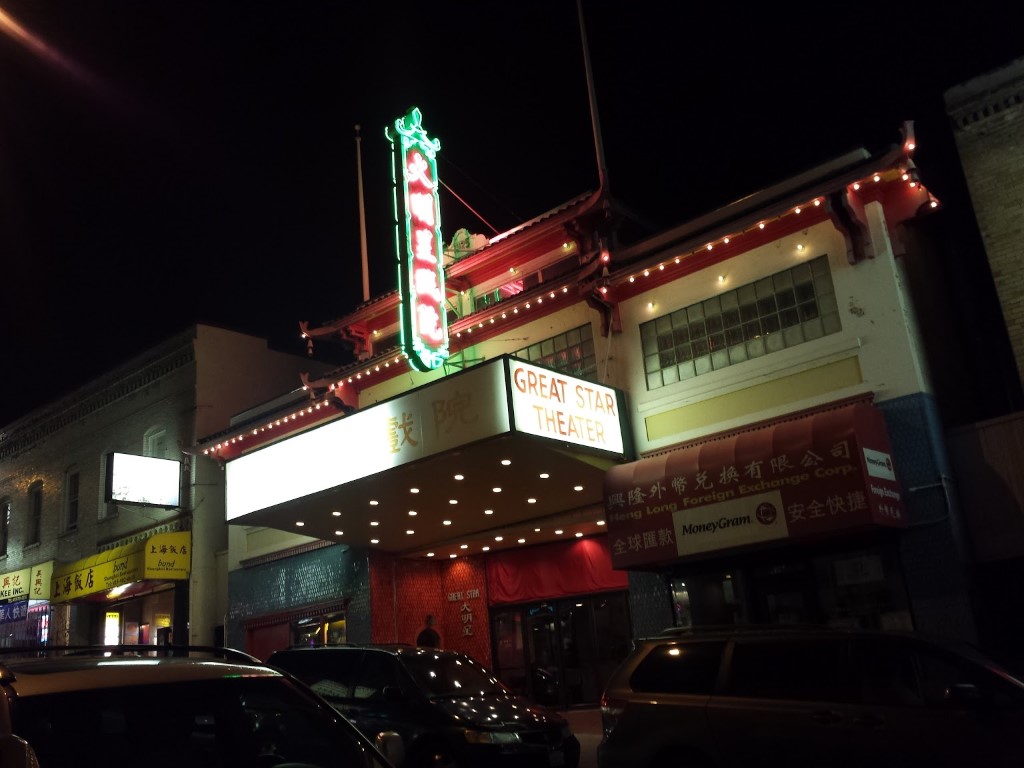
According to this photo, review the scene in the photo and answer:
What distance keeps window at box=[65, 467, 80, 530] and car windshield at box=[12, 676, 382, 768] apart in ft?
85.8

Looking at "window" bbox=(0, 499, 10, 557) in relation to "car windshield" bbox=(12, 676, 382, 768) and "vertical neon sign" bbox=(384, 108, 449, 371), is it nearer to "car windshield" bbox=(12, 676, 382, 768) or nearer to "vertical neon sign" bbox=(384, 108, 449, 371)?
"vertical neon sign" bbox=(384, 108, 449, 371)

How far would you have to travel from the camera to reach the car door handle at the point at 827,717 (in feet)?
24.0

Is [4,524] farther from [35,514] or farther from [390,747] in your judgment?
[390,747]

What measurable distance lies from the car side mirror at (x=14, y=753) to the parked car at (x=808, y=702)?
601 cm

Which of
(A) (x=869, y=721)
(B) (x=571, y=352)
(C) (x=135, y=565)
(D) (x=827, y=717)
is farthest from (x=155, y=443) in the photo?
(A) (x=869, y=721)

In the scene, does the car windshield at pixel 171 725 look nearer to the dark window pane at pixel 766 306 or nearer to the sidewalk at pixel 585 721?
the sidewalk at pixel 585 721

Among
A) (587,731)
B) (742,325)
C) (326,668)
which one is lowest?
(587,731)

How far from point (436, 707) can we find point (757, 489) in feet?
18.0

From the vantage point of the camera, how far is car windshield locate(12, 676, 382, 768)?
12.1 ft

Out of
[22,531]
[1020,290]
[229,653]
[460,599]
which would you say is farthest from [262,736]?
[22,531]

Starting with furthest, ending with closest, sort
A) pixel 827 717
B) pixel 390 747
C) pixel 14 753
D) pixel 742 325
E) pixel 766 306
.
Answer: pixel 742 325 < pixel 766 306 < pixel 827 717 < pixel 390 747 < pixel 14 753

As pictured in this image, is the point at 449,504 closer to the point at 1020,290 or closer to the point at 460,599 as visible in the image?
the point at 460,599

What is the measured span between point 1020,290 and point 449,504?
10.0m

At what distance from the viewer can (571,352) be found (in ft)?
55.7
